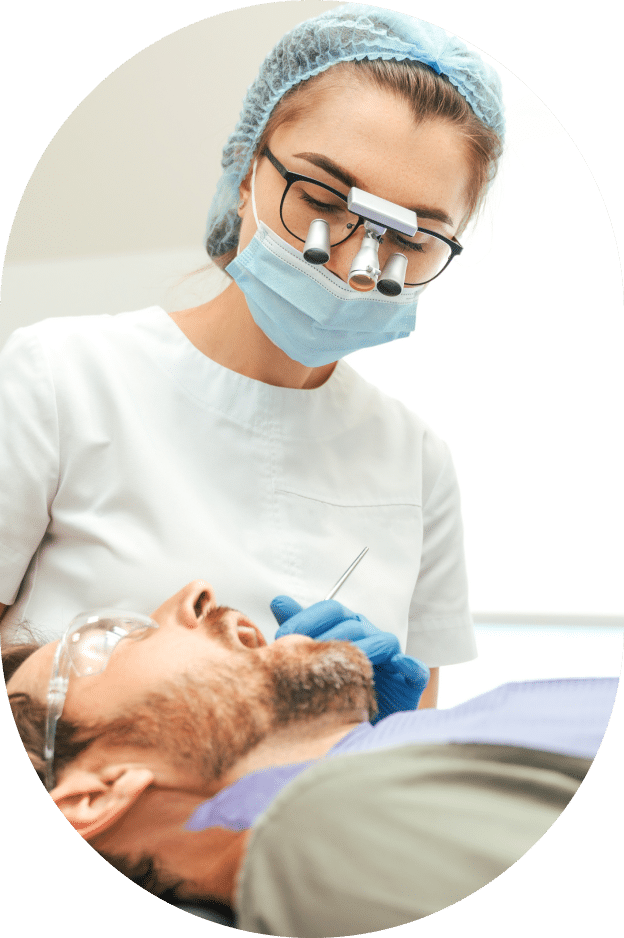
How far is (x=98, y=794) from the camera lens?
4.78ft

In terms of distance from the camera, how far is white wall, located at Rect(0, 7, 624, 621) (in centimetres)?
169

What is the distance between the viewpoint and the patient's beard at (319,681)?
1498mm

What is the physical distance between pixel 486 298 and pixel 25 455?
957 mm

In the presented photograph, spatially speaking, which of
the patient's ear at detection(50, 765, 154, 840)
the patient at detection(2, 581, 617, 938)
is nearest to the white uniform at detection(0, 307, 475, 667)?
the patient at detection(2, 581, 617, 938)

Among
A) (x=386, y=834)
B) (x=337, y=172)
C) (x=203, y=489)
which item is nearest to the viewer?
(x=386, y=834)

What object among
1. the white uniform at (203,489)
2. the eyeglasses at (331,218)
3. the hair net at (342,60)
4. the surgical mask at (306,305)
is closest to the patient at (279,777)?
the white uniform at (203,489)

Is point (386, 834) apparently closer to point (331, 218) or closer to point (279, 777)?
point (279, 777)

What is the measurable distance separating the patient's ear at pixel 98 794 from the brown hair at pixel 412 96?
116 cm

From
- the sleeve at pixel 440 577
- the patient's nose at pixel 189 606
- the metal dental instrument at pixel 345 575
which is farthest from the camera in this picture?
the sleeve at pixel 440 577

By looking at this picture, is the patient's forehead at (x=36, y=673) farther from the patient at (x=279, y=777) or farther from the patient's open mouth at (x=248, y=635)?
the patient's open mouth at (x=248, y=635)

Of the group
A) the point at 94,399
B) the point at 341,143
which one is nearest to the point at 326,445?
the point at 94,399

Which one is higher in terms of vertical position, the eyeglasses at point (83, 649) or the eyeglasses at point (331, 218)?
the eyeglasses at point (331, 218)

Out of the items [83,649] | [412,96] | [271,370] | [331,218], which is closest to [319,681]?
[83,649]

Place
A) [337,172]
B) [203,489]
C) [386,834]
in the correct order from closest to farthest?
[386,834] → [337,172] → [203,489]
